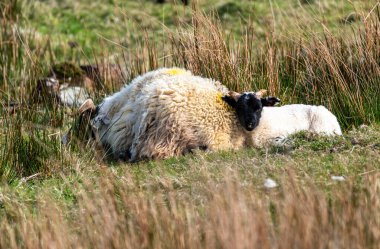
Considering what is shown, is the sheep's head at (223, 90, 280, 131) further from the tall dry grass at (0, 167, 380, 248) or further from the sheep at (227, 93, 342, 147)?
the tall dry grass at (0, 167, 380, 248)

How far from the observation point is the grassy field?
4570 millimetres

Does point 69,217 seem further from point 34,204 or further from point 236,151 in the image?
point 236,151

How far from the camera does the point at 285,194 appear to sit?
4602 millimetres

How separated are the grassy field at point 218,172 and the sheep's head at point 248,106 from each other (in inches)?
Result: 15.1

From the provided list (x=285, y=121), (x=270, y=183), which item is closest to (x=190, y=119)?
(x=285, y=121)

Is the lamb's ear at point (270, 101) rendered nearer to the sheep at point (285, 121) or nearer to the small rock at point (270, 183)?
the sheep at point (285, 121)

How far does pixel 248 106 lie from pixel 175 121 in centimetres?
73

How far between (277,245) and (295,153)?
2.79m

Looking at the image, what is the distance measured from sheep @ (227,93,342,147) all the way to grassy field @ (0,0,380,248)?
30 centimetres

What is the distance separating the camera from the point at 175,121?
306 inches

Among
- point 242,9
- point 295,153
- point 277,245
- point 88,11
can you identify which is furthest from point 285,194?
point 88,11

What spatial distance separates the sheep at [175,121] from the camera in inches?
306

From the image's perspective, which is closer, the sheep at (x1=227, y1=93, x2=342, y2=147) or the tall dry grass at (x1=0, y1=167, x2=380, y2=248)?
the tall dry grass at (x1=0, y1=167, x2=380, y2=248)

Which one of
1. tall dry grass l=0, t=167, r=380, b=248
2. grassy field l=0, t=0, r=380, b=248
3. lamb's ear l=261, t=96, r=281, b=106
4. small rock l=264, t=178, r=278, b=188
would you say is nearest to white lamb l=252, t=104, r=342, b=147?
lamb's ear l=261, t=96, r=281, b=106
